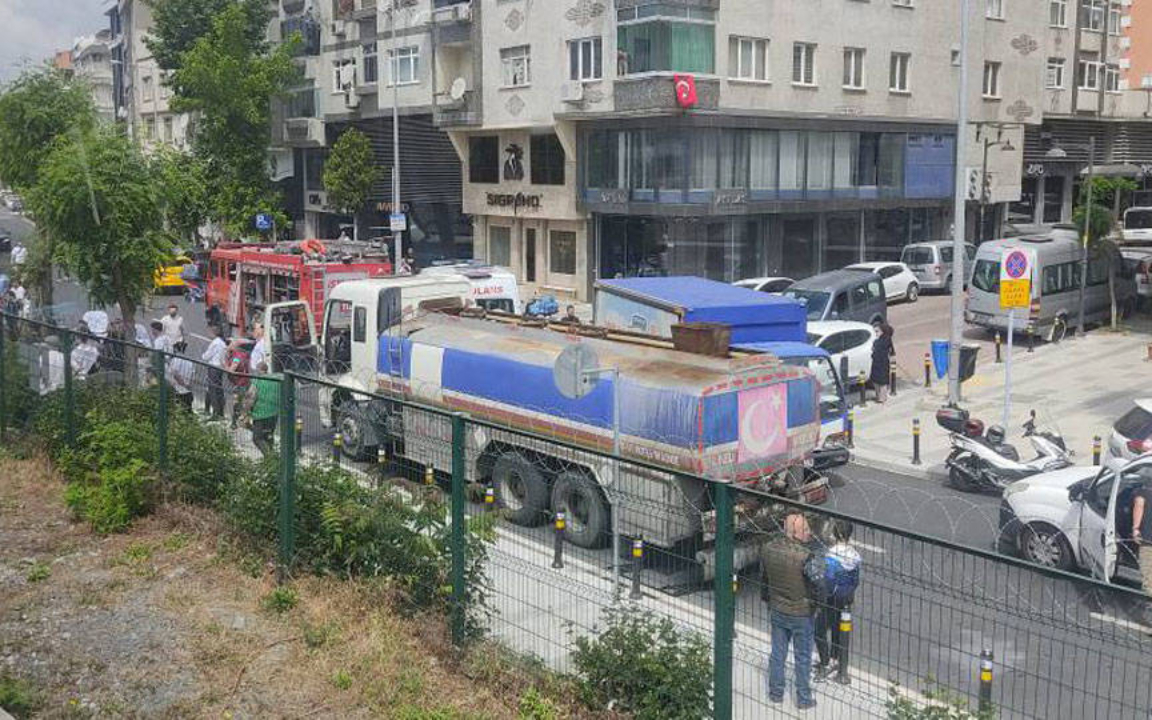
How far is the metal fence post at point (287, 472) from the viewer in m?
9.73

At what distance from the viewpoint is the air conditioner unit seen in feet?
120

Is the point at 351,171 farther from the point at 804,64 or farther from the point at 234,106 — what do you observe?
the point at 804,64

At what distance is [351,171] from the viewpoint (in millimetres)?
48219

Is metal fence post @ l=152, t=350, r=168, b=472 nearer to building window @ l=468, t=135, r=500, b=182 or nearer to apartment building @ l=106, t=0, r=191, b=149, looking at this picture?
building window @ l=468, t=135, r=500, b=182

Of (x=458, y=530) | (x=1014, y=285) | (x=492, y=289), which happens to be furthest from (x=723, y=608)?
(x=492, y=289)

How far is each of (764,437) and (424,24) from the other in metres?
34.8

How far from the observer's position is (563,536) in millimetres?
8445

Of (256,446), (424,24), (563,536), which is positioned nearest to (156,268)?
(256,446)

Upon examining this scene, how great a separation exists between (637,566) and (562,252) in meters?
33.3

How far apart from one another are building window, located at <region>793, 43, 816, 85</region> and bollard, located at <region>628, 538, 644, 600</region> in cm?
3244

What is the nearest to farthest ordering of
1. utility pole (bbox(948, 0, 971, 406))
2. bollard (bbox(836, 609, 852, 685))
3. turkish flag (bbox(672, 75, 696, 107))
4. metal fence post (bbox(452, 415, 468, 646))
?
bollard (bbox(836, 609, 852, 685)), metal fence post (bbox(452, 415, 468, 646)), utility pole (bbox(948, 0, 971, 406)), turkish flag (bbox(672, 75, 696, 107))

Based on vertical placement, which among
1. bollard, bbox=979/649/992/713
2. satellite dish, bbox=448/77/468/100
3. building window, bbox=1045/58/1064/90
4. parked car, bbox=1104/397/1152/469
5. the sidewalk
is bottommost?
the sidewalk

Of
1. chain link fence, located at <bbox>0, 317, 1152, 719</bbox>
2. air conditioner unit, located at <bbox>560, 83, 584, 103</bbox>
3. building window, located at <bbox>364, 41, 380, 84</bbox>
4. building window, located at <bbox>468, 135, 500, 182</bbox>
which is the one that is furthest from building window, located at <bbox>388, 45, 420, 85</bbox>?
chain link fence, located at <bbox>0, 317, 1152, 719</bbox>

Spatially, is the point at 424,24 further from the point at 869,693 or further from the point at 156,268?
the point at 869,693
